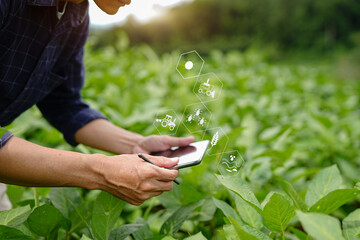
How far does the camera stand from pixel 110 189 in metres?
1.05

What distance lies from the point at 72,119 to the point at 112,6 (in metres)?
0.64

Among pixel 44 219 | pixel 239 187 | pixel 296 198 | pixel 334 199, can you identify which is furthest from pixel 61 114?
pixel 334 199

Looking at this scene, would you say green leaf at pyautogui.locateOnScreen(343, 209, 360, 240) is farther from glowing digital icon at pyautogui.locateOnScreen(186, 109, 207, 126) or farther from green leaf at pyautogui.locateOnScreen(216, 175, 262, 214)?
glowing digital icon at pyautogui.locateOnScreen(186, 109, 207, 126)

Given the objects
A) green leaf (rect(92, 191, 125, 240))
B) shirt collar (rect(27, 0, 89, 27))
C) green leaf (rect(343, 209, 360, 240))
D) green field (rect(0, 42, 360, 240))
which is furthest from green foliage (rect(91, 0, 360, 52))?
green leaf (rect(343, 209, 360, 240))

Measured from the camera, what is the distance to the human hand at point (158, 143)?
144 cm

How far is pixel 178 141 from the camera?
144cm

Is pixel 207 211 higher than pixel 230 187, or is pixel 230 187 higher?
pixel 230 187

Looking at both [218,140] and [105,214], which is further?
[218,140]

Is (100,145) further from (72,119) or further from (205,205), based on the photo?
(205,205)

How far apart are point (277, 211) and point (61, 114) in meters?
1.16

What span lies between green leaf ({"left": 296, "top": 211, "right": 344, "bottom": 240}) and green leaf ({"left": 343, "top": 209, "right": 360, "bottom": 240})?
0.90ft

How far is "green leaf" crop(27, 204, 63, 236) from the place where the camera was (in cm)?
104

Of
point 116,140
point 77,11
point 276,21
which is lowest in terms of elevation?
point 276,21

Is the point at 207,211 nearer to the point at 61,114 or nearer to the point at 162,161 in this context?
the point at 162,161
